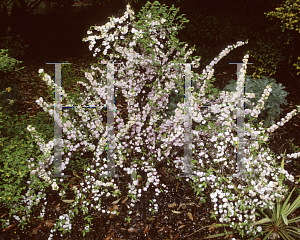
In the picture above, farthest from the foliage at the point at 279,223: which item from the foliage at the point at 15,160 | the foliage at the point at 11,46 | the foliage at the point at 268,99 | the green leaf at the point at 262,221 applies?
the foliage at the point at 11,46

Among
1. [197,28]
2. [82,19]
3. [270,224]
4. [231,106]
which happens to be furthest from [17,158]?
[82,19]

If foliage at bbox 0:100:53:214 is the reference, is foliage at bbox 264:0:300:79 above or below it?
above

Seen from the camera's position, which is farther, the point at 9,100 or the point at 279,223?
the point at 9,100

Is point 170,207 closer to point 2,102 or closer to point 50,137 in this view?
point 50,137

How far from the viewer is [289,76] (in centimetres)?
535

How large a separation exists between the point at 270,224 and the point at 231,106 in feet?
4.17

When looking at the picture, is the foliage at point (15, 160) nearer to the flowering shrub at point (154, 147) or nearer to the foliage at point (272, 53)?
the flowering shrub at point (154, 147)

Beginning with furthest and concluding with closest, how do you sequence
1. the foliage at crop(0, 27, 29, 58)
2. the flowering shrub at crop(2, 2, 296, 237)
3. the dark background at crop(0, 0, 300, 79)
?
the foliage at crop(0, 27, 29, 58)
the dark background at crop(0, 0, 300, 79)
the flowering shrub at crop(2, 2, 296, 237)

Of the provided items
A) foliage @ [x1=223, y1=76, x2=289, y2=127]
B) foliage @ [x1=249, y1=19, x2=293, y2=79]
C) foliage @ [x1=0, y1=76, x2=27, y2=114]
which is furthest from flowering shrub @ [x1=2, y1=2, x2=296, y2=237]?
foliage @ [x1=249, y1=19, x2=293, y2=79]

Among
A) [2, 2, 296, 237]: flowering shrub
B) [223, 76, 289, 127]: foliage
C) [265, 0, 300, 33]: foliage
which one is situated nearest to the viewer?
[2, 2, 296, 237]: flowering shrub

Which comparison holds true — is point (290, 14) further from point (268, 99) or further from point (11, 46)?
point (11, 46)

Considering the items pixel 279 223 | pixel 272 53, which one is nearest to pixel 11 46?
pixel 272 53

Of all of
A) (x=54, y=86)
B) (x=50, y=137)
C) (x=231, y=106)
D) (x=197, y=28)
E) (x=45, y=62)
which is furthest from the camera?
(x=45, y=62)

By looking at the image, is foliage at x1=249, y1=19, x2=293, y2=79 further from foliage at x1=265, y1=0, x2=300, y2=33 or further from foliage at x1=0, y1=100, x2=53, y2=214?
foliage at x1=0, y1=100, x2=53, y2=214
